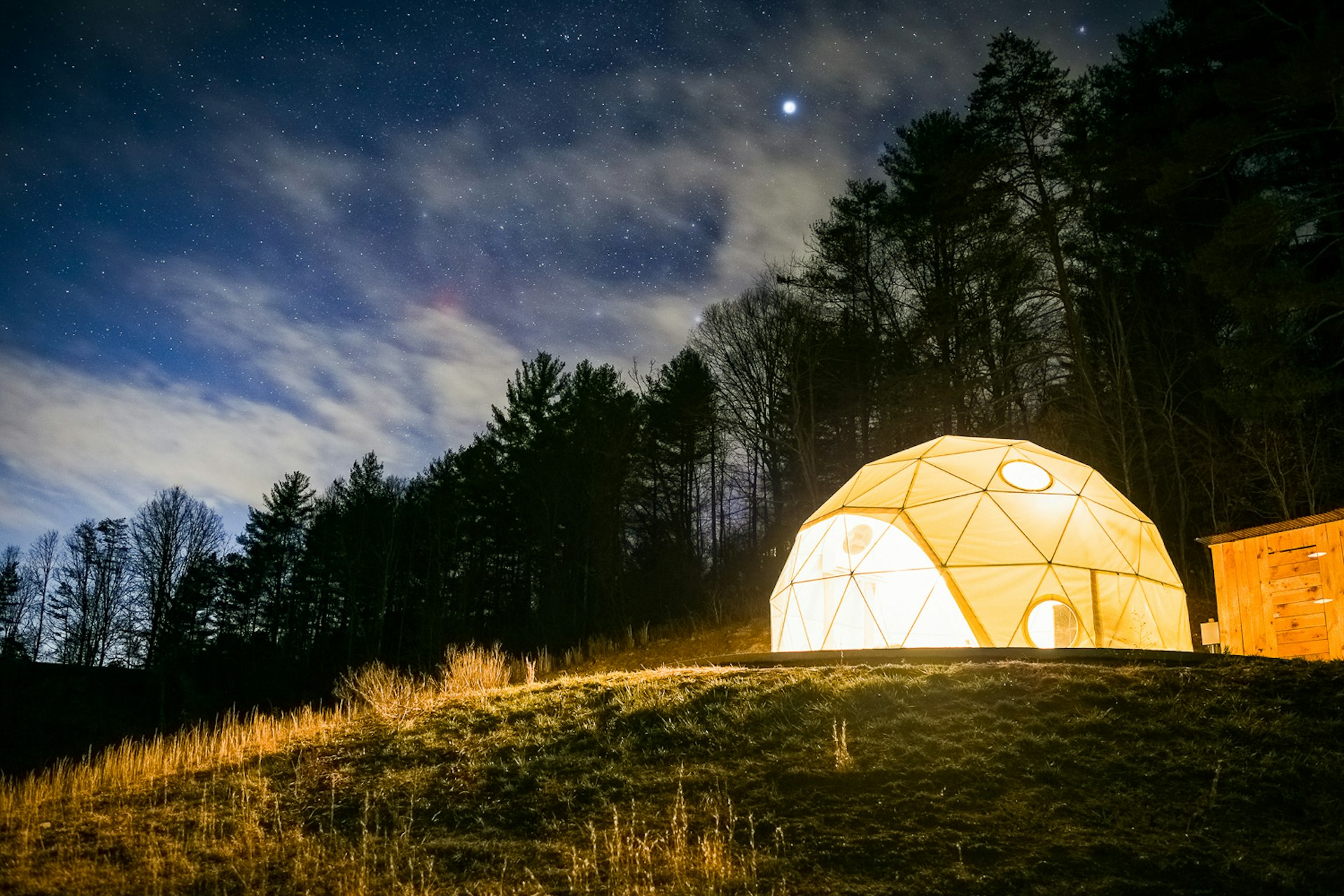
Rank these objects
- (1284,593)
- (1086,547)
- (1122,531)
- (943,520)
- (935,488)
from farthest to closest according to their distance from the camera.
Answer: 1. (935,488)
2. (1122,531)
3. (943,520)
4. (1086,547)
5. (1284,593)

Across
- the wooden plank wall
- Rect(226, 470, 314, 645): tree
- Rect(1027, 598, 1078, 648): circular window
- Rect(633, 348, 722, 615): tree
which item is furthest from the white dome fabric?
Rect(226, 470, 314, 645): tree

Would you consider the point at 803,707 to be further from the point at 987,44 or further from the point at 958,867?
the point at 987,44

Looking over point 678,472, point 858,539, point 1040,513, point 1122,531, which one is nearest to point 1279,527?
point 1122,531

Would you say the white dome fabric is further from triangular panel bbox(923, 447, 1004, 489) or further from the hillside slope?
the hillside slope

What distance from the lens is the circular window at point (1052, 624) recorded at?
941cm

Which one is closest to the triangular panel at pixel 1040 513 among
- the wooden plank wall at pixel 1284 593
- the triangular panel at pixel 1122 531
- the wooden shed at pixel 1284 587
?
the triangular panel at pixel 1122 531

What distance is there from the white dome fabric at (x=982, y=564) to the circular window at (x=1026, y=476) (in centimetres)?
2

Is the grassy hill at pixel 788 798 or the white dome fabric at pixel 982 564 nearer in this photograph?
the grassy hill at pixel 788 798

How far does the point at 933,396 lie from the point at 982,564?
9020mm

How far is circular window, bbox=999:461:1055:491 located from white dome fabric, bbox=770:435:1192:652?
0.02 meters

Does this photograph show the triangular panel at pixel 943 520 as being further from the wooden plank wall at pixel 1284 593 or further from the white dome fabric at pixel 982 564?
the wooden plank wall at pixel 1284 593

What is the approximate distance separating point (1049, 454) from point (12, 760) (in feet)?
97.1

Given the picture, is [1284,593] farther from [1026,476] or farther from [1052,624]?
[1026,476]

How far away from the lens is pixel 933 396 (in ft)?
59.5
